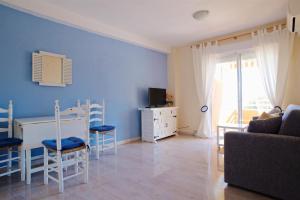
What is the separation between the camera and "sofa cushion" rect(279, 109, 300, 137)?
1.80 meters

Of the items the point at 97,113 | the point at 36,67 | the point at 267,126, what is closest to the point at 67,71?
the point at 36,67

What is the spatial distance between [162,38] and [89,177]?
11.5 ft

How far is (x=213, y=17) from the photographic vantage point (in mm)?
3486

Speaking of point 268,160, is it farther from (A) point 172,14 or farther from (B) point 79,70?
(B) point 79,70

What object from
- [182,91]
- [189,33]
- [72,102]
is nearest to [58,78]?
[72,102]

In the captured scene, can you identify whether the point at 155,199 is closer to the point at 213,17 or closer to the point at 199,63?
the point at 213,17

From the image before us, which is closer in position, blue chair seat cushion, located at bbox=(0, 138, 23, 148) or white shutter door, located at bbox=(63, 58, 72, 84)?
blue chair seat cushion, located at bbox=(0, 138, 23, 148)

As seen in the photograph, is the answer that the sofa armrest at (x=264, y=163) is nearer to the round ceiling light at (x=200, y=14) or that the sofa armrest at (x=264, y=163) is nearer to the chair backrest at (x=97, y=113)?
the round ceiling light at (x=200, y=14)

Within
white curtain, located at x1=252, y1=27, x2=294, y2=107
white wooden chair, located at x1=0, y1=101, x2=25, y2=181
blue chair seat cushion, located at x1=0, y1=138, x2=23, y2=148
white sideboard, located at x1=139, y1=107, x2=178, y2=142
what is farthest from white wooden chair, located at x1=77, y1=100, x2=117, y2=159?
white curtain, located at x1=252, y1=27, x2=294, y2=107

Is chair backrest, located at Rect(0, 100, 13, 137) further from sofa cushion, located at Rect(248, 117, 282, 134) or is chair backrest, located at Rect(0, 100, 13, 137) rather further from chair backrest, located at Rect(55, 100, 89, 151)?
sofa cushion, located at Rect(248, 117, 282, 134)

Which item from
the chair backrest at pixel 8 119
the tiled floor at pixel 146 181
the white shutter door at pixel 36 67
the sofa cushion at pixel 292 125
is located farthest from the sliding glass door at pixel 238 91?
the chair backrest at pixel 8 119

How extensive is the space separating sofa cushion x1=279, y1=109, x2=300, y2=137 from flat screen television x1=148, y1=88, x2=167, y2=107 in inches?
118

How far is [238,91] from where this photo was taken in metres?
4.41

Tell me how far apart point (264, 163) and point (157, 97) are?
123 inches
